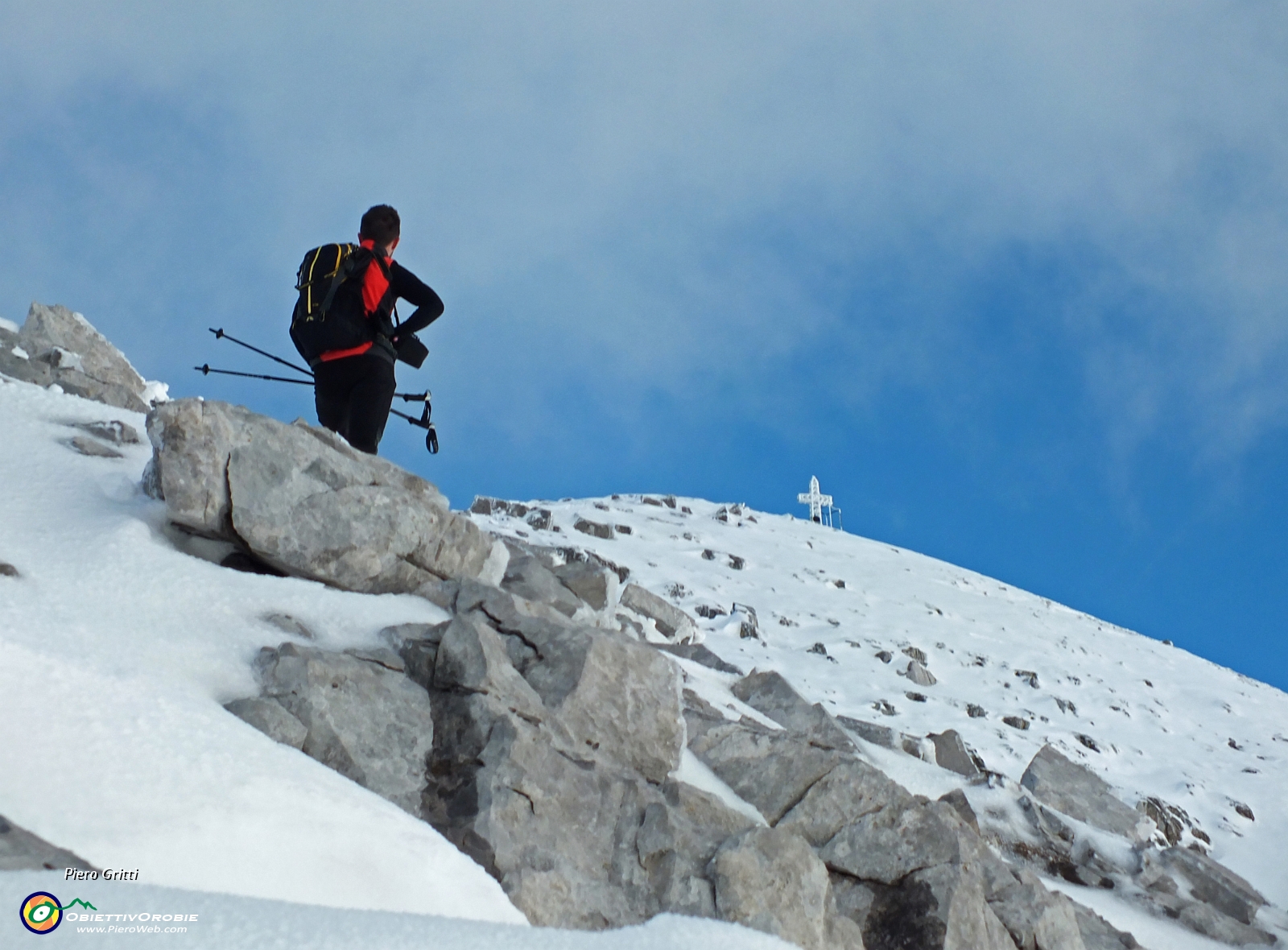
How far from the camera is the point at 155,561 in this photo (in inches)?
243

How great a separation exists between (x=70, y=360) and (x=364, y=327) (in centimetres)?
749

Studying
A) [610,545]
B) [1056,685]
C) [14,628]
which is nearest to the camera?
[14,628]

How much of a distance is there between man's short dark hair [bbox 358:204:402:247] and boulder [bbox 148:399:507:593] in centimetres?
166

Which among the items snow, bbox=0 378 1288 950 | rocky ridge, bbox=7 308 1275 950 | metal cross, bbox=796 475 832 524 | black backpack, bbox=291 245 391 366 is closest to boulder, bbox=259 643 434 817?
rocky ridge, bbox=7 308 1275 950

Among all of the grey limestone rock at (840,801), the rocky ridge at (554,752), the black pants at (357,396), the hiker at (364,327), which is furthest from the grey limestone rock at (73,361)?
the grey limestone rock at (840,801)

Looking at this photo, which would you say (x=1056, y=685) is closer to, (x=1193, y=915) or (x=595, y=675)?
(x=1193, y=915)

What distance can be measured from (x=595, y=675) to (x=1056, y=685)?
53.8 feet

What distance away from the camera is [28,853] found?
9.73 feet

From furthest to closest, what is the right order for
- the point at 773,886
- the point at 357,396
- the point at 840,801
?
1. the point at 357,396
2. the point at 840,801
3. the point at 773,886

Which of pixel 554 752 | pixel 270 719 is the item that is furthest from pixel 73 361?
pixel 554 752

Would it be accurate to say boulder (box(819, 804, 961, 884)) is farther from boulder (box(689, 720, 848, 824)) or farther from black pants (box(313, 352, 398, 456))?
black pants (box(313, 352, 398, 456))

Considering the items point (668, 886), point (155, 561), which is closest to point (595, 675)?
point (668, 886)

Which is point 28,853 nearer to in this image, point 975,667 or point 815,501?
point 975,667

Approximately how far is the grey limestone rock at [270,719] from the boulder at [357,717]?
0.37 ft
